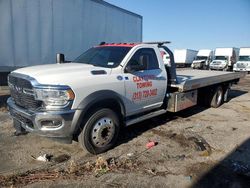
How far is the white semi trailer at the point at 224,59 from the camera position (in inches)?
1326

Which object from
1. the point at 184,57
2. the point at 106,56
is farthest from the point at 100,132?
the point at 184,57

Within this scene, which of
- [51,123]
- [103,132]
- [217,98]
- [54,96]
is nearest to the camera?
[54,96]

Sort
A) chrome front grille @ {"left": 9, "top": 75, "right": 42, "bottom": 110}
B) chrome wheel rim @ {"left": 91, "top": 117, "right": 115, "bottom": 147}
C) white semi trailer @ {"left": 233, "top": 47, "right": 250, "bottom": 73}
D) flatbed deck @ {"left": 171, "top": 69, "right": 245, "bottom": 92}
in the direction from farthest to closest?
white semi trailer @ {"left": 233, "top": 47, "right": 250, "bottom": 73} < flatbed deck @ {"left": 171, "top": 69, "right": 245, "bottom": 92} < chrome wheel rim @ {"left": 91, "top": 117, "right": 115, "bottom": 147} < chrome front grille @ {"left": 9, "top": 75, "right": 42, "bottom": 110}

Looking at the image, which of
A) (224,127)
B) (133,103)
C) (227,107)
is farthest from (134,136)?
(227,107)

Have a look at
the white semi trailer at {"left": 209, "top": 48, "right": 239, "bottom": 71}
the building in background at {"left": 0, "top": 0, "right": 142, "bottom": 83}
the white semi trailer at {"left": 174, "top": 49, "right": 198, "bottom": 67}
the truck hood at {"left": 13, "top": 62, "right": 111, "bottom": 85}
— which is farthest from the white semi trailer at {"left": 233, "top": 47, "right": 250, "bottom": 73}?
the truck hood at {"left": 13, "top": 62, "right": 111, "bottom": 85}

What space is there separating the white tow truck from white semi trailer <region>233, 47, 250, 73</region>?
26.8 metres

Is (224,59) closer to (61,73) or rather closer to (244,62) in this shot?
(244,62)

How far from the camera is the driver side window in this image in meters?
5.53

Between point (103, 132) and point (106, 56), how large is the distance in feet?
5.58

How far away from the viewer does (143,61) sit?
564 cm

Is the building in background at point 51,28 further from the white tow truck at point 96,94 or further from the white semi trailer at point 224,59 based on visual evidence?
the white semi trailer at point 224,59

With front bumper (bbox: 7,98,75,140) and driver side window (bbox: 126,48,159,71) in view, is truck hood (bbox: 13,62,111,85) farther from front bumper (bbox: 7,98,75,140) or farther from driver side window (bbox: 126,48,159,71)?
driver side window (bbox: 126,48,159,71)

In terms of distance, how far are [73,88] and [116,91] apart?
3.26 feet

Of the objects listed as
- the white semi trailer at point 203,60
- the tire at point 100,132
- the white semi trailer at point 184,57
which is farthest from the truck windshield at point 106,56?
the white semi trailer at point 184,57
